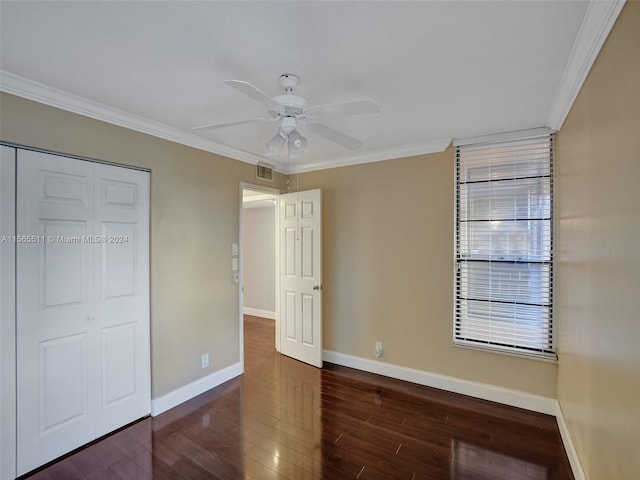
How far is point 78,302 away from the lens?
2.30 m

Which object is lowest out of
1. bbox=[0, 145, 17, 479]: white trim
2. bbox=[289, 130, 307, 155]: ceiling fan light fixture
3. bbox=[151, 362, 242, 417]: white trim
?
bbox=[151, 362, 242, 417]: white trim

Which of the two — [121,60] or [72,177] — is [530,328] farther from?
[72,177]

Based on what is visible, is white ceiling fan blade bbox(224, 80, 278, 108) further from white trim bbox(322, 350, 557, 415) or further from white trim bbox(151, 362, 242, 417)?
white trim bbox(322, 350, 557, 415)

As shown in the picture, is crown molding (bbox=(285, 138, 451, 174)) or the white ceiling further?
crown molding (bbox=(285, 138, 451, 174))

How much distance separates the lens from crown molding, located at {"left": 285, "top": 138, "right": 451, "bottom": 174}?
10.4 feet

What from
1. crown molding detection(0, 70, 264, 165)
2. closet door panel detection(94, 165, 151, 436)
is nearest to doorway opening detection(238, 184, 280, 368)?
crown molding detection(0, 70, 264, 165)

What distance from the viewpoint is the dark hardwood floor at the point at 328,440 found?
206cm

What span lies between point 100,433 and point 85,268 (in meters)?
1.29

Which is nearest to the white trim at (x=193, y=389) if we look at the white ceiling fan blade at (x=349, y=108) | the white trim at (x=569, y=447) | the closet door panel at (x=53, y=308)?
the closet door panel at (x=53, y=308)

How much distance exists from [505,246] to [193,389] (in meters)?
3.29

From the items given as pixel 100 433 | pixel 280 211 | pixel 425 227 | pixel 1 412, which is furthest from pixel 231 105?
pixel 100 433

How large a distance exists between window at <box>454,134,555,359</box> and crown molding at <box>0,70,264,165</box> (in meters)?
2.59

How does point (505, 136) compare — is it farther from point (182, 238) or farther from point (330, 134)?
point (182, 238)

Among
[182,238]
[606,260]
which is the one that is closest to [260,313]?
[182,238]
